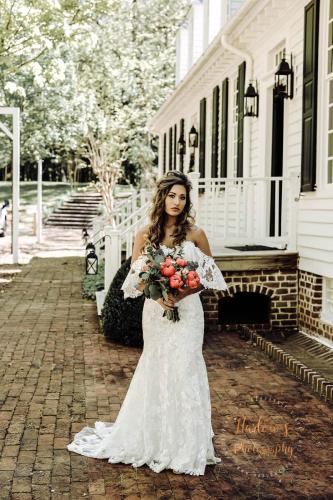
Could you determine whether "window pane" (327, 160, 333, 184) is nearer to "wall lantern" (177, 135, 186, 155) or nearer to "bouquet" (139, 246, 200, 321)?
"bouquet" (139, 246, 200, 321)

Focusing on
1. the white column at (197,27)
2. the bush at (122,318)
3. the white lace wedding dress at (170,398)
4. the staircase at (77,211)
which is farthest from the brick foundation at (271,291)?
the staircase at (77,211)

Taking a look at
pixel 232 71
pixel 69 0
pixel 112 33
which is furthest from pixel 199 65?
pixel 112 33

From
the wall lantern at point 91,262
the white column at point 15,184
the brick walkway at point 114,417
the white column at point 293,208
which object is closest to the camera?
the brick walkway at point 114,417

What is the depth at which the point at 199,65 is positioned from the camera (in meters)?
13.8

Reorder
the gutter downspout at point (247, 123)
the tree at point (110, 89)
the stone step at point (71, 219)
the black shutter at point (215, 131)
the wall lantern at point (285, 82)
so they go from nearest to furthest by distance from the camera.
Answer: the wall lantern at point (285, 82) → the gutter downspout at point (247, 123) → the black shutter at point (215, 131) → the tree at point (110, 89) → the stone step at point (71, 219)

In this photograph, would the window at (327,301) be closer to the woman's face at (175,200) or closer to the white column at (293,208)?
the white column at (293,208)

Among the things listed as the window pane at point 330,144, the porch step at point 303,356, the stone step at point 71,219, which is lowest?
the porch step at point 303,356

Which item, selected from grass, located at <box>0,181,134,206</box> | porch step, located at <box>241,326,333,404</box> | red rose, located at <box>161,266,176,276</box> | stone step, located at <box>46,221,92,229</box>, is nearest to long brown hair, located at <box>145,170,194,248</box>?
red rose, located at <box>161,266,176,276</box>

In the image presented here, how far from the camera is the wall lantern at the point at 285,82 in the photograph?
9.46 meters

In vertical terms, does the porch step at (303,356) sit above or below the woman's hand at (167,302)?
below

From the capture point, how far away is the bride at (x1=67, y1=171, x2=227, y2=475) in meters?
4.45

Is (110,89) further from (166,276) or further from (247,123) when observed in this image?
(166,276)

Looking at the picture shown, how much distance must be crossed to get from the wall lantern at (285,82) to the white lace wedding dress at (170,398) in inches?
217

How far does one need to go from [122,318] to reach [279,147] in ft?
13.5
